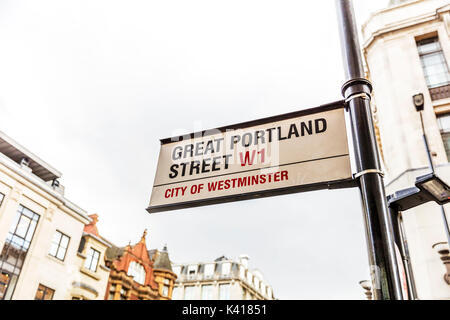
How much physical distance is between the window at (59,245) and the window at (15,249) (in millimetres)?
1656

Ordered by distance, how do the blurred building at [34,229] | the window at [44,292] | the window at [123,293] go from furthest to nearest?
the window at [123,293] < the window at [44,292] < the blurred building at [34,229]

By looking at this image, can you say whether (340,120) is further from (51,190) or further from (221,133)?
(51,190)

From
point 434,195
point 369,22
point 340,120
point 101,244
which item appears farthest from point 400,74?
point 101,244

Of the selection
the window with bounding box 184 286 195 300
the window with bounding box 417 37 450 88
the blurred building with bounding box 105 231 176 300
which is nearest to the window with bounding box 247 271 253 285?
the window with bounding box 184 286 195 300

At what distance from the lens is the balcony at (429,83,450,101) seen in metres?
13.9

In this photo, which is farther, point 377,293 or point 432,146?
point 432,146

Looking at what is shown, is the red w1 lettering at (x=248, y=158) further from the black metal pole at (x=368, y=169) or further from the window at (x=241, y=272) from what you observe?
the window at (x=241, y=272)

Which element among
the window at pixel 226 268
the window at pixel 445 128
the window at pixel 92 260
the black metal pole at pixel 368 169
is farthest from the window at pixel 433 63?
the window at pixel 226 268

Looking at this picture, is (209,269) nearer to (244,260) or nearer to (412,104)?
(244,260)

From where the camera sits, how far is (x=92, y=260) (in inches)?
952

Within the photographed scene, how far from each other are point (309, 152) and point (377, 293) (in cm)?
115

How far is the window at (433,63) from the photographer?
1437 cm

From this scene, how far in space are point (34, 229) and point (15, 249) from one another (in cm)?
156

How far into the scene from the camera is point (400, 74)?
1492 cm
